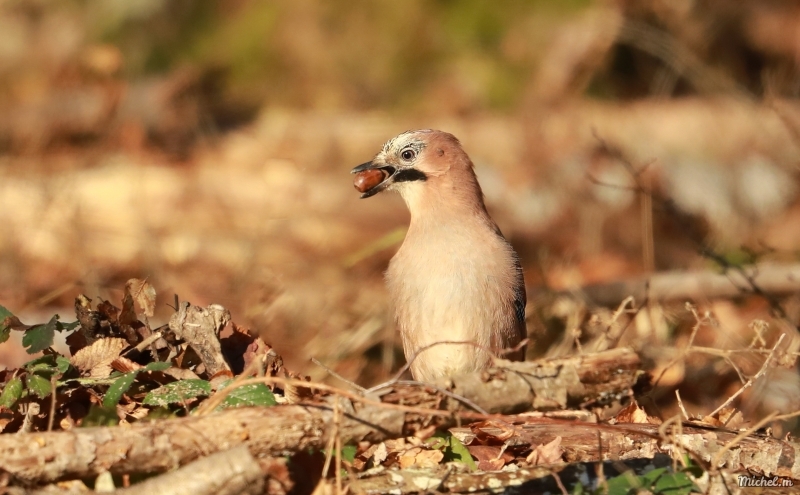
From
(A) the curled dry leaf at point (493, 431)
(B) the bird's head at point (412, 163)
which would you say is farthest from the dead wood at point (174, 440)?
(B) the bird's head at point (412, 163)

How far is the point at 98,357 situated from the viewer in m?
3.15

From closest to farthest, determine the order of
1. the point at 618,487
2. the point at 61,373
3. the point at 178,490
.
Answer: the point at 178,490 → the point at 618,487 → the point at 61,373

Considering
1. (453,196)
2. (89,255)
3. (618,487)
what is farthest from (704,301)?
(89,255)

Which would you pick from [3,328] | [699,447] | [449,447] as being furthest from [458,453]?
[3,328]

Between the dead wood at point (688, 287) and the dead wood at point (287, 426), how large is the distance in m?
3.51

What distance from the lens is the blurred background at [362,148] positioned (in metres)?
6.55

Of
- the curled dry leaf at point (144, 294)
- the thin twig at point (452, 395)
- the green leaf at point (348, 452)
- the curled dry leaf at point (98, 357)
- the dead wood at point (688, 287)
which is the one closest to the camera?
the thin twig at point (452, 395)

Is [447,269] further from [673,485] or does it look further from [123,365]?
[673,485]

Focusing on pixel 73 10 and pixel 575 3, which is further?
pixel 73 10

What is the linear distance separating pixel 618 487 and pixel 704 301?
3931 millimetres

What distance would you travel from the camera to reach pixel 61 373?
2.95 m

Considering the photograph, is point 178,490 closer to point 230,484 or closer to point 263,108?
point 230,484

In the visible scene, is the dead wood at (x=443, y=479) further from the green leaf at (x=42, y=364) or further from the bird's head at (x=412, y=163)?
the bird's head at (x=412, y=163)

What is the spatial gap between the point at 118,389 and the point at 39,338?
13.1 inches
